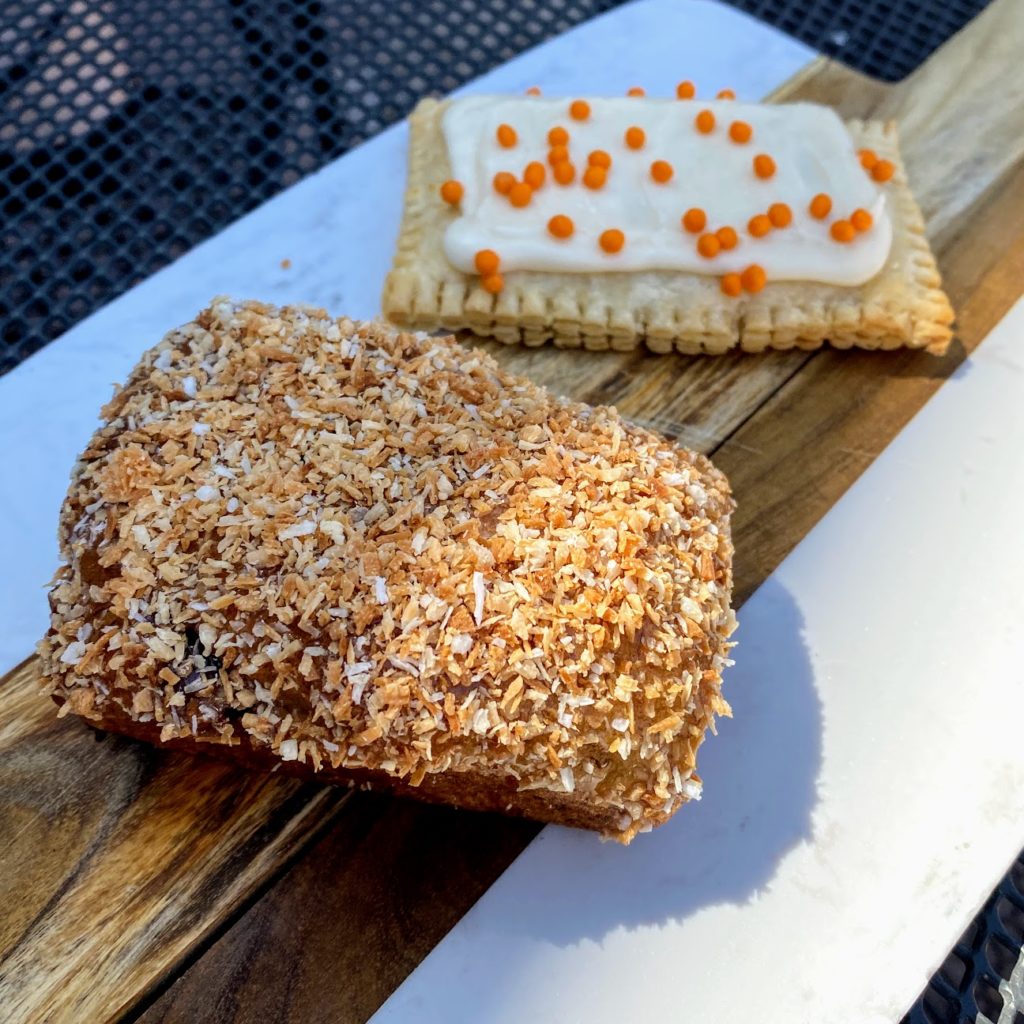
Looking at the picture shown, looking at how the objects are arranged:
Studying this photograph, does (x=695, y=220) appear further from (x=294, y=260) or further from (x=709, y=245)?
(x=294, y=260)

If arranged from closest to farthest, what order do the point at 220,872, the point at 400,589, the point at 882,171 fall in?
the point at 400,589, the point at 220,872, the point at 882,171

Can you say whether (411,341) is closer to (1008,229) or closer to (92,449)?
(92,449)

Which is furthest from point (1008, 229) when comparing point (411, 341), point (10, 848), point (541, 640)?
point (10, 848)

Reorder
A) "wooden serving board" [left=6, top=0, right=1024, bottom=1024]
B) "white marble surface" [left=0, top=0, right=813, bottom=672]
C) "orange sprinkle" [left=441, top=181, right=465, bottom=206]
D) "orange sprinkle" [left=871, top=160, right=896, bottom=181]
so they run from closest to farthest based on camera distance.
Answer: "wooden serving board" [left=6, top=0, right=1024, bottom=1024], "white marble surface" [left=0, top=0, right=813, bottom=672], "orange sprinkle" [left=441, top=181, right=465, bottom=206], "orange sprinkle" [left=871, top=160, right=896, bottom=181]

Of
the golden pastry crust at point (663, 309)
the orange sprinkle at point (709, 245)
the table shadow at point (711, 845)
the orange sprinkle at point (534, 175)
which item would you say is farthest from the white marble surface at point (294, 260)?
the table shadow at point (711, 845)

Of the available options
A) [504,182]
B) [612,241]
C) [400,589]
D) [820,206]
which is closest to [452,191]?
[504,182]

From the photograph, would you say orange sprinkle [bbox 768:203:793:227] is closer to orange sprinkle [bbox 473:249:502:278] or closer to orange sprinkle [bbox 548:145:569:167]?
orange sprinkle [bbox 548:145:569:167]

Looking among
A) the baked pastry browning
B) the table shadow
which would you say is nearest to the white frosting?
the baked pastry browning

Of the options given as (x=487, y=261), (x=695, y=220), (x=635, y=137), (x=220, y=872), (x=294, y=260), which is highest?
(x=635, y=137)
